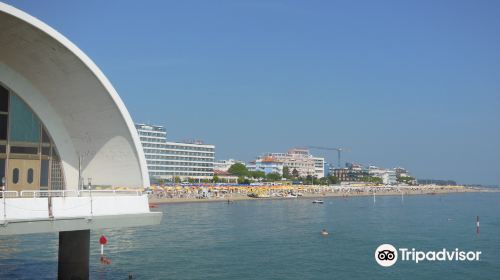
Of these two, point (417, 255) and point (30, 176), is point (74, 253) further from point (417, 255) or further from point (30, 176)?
point (417, 255)

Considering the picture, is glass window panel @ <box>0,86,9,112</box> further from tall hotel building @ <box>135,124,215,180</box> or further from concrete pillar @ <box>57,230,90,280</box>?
tall hotel building @ <box>135,124,215,180</box>

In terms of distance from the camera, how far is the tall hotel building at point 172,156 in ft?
496

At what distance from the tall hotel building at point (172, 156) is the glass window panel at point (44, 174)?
124 m

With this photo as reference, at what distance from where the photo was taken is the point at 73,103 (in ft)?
68.4

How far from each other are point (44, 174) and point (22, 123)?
7.08ft

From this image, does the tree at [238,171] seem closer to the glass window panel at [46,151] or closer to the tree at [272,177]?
the tree at [272,177]

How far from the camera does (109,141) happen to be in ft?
69.2

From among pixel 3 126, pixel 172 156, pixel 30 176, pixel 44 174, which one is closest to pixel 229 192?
pixel 172 156

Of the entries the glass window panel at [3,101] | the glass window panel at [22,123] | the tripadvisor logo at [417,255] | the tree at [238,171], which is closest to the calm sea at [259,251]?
the tripadvisor logo at [417,255]

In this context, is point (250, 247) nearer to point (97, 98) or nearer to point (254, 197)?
point (97, 98)

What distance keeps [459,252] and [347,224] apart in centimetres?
2009

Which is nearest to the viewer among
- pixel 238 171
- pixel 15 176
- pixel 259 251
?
pixel 15 176

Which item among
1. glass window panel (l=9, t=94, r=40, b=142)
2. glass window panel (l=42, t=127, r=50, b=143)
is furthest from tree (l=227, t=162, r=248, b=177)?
glass window panel (l=9, t=94, r=40, b=142)

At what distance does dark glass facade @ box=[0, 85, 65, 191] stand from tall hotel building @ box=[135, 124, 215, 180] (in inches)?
4891
